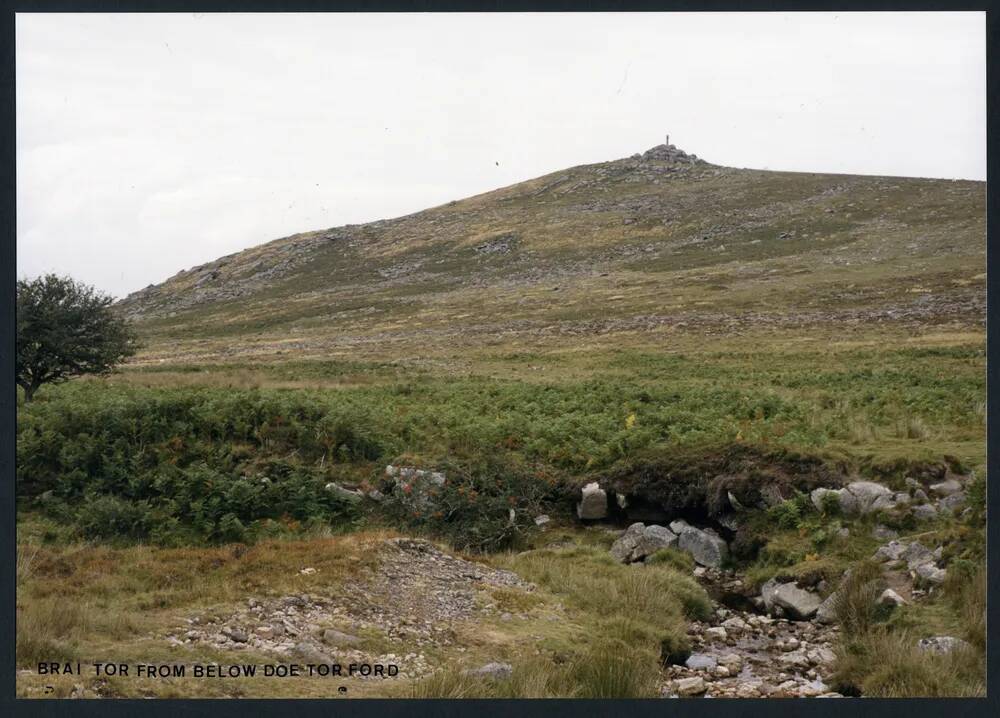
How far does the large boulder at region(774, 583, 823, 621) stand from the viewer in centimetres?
971

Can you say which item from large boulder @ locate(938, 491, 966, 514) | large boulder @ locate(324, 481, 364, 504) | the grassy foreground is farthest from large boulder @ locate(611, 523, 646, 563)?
large boulder @ locate(324, 481, 364, 504)

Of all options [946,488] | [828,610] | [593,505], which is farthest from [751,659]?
[946,488]

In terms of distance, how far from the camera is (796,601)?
32.3 feet

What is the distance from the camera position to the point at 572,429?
656 inches

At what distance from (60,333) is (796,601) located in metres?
19.7

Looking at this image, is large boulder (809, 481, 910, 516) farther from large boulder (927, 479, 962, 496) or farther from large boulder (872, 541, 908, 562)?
large boulder (872, 541, 908, 562)

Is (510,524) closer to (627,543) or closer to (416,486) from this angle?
(627,543)

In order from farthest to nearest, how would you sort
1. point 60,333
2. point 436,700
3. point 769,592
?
point 60,333
point 769,592
point 436,700

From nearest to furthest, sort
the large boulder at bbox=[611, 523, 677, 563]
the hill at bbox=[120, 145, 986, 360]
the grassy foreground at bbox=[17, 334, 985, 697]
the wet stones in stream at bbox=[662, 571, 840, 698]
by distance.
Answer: the grassy foreground at bbox=[17, 334, 985, 697] < the wet stones in stream at bbox=[662, 571, 840, 698] < the large boulder at bbox=[611, 523, 677, 563] < the hill at bbox=[120, 145, 986, 360]

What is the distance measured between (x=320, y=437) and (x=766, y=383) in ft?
50.0

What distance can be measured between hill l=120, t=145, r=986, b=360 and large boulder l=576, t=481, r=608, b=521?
100 ft

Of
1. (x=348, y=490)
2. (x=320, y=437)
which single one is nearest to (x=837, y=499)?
(x=348, y=490)

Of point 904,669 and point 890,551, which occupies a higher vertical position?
point 890,551

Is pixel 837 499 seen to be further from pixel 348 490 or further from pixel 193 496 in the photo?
pixel 193 496
